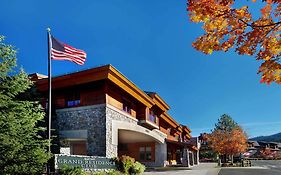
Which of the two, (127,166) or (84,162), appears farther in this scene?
(127,166)

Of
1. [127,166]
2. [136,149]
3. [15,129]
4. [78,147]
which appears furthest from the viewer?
[136,149]

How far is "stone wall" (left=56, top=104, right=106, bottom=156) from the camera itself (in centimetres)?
2355

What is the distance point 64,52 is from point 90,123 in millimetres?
7868

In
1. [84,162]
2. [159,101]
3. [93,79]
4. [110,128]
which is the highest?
[93,79]

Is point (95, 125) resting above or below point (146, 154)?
above

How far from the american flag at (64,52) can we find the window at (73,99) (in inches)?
288

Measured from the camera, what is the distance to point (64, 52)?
17625 mm

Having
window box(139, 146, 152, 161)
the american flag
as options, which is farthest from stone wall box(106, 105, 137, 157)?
window box(139, 146, 152, 161)

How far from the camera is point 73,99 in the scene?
25.4 metres

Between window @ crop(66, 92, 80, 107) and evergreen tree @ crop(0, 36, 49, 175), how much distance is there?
9189mm

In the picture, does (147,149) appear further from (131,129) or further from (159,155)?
(131,129)

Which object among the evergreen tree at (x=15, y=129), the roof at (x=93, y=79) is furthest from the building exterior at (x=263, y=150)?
the evergreen tree at (x=15, y=129)

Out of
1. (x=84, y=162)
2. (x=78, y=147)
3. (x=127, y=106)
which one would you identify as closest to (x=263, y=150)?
(x=127, y=106)

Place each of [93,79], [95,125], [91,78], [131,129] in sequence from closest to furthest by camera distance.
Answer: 1. [93,79]
2. [91,78]
3. [95,125]
4. [131,129]
